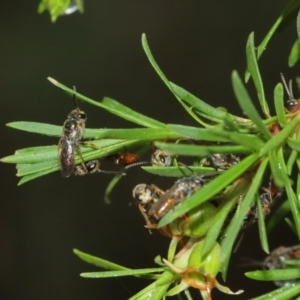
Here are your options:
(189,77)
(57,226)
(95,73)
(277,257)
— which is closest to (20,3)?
(95,73)

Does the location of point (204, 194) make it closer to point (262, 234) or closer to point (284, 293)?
point (262, 234)

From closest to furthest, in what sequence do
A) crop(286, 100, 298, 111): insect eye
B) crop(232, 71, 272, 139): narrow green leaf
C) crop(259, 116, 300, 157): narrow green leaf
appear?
1. crop(232, 71, 272, 139): narrow green leaf
2. crop(259, 116, 300, 157): narrow green leaf
3. crop(286, 100, 298, 111): insect eye

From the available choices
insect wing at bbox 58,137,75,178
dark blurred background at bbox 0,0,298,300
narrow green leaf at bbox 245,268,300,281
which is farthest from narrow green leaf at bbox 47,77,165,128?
dark blurred background at bbox 0,0,298,300

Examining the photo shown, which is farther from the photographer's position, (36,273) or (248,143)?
(36,273)

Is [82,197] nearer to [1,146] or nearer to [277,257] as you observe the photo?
[1,146]

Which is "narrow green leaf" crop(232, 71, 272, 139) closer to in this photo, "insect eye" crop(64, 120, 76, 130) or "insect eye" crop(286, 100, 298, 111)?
Result: "insect eye" crop(286, 100, 298, 111)

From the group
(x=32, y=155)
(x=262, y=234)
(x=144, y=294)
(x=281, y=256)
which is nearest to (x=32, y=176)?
(x=32, y=155)
